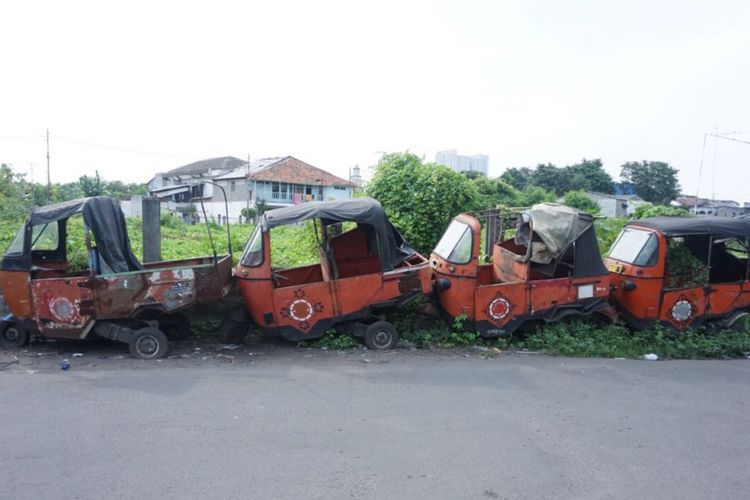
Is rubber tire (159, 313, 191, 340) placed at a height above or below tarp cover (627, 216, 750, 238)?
below

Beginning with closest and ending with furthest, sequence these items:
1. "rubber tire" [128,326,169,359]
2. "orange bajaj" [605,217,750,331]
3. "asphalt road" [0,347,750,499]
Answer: "asphalt road" [0,347,750,499], "rubber tire" [128,326,169,359], "orange bajaj" [605,217,750,331]

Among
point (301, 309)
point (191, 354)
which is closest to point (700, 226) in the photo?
point (301, 309)

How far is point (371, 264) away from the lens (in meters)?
9.45

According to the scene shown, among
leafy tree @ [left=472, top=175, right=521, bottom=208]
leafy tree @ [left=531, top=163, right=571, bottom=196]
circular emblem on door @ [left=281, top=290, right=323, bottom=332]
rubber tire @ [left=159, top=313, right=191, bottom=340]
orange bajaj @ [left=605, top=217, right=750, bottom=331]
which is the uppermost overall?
leafy tree @ [left=531, top=163, right=571, bottom=196]

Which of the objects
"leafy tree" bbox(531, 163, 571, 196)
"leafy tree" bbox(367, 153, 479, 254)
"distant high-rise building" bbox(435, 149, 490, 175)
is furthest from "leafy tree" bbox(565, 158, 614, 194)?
"leafy tree" bbox(367, 153, 479, 254)

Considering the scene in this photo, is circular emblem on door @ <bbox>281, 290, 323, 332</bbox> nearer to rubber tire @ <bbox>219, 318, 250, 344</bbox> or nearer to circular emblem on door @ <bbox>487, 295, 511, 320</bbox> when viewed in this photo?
rubber tire @ <bbox>219, 318, 250, 344</bbox>

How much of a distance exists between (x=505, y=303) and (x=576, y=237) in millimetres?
1572

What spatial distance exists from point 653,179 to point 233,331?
2568 inches

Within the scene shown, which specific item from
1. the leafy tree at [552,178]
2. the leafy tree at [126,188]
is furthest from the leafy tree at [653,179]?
the leafy tree at [126,188]

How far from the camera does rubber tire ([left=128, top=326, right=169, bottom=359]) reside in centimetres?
732

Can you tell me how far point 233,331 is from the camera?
8.34 metres

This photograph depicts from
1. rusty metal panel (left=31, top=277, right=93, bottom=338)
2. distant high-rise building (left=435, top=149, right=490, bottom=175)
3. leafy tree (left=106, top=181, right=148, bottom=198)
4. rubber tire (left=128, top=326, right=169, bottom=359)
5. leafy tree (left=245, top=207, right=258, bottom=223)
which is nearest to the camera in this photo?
rusty metal panel (left=31, top=277, right=93, bottom=338)

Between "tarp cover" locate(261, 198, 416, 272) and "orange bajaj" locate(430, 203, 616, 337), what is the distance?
3.36ft

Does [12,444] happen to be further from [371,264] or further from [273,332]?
[371,264]
